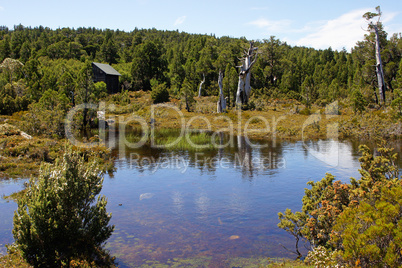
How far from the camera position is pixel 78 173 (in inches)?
421

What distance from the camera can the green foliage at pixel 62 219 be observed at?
979 centimetres

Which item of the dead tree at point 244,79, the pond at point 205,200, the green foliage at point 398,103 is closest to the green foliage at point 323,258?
the pond at point 205,200

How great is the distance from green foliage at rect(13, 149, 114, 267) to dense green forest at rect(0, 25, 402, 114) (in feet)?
103

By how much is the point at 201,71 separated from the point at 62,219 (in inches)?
2989

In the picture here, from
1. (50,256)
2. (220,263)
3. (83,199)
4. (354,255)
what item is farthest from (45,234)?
(354,255)

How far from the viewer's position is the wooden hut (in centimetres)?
8381

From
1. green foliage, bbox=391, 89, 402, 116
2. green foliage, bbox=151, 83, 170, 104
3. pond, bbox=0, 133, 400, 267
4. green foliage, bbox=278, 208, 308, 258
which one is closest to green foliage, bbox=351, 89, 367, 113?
green foliage, bbox=391, 89, 402, 116

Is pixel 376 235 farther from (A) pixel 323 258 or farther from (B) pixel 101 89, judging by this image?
(B) pixel 101 89

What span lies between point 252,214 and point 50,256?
910cm

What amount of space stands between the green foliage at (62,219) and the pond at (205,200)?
5.76 ft

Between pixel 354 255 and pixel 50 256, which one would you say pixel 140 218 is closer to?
pixel 50 256

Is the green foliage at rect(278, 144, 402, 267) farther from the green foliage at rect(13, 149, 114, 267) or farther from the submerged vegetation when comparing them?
the green foliage at rect(13, 149, 114, 267)

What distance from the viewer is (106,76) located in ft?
Answer: 276

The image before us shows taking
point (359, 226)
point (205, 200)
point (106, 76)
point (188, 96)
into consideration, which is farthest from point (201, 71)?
point (359, 226)
